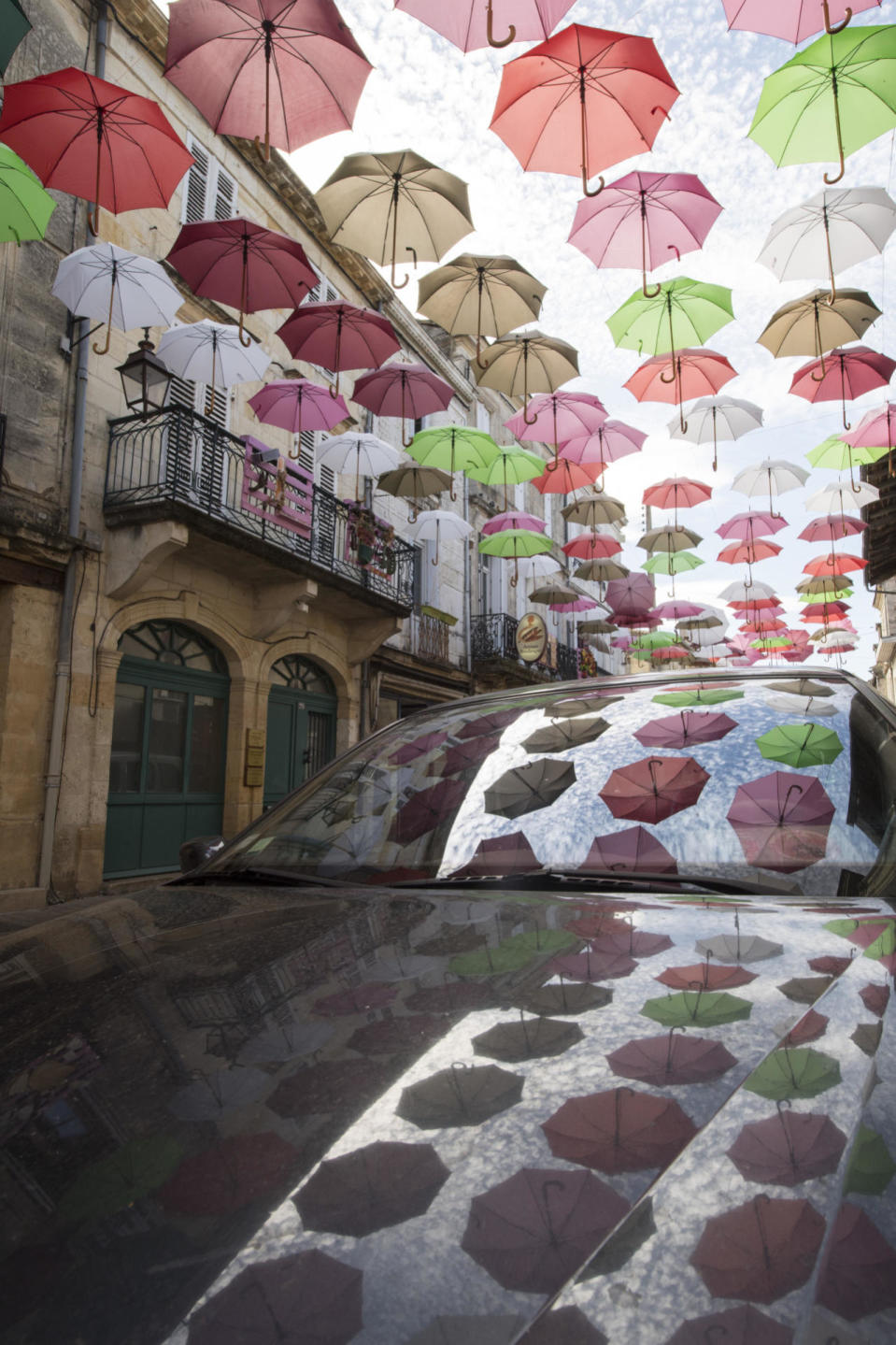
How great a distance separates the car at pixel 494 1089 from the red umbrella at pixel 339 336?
26.2 ft

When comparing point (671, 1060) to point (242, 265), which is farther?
point (242, 265)

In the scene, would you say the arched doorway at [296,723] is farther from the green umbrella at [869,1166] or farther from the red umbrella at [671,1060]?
the green umbrella at [869,1166]

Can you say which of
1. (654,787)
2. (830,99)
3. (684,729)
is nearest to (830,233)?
(830,99)

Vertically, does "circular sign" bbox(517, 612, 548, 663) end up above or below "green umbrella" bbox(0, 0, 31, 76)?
below

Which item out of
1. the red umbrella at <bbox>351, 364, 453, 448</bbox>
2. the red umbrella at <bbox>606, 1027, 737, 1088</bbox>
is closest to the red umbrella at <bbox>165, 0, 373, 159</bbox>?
the red umbrella at <bbox>351, 364, 453, 448</bbox>

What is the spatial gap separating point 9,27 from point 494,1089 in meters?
6.71

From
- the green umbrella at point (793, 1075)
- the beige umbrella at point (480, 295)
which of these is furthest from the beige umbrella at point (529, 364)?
the green umbrella at point (793, 1075)

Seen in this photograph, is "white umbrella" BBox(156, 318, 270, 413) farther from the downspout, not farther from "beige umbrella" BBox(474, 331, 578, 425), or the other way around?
"beige umbrella" BBox(474, 331, 578, 425)

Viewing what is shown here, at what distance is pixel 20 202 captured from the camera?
240 inches

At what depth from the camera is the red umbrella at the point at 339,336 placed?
8.28 metres

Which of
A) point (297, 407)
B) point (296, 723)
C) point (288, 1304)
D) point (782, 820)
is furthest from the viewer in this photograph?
point (296, 723)

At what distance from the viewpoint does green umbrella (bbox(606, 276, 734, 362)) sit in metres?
8.48

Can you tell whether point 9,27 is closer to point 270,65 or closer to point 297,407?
point 270,65

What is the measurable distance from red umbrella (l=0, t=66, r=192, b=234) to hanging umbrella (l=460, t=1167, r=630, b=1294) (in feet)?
22.4
